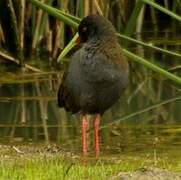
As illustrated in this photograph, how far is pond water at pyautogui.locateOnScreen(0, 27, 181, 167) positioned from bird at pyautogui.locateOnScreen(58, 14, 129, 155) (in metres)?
0.41

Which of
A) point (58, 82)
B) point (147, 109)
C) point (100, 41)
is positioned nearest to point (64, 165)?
point (100, 41)

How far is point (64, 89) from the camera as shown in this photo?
21.4 feet

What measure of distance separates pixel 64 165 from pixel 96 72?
1087mm

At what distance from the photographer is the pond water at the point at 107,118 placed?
6.65 meters

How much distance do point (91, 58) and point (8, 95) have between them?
3.22 m

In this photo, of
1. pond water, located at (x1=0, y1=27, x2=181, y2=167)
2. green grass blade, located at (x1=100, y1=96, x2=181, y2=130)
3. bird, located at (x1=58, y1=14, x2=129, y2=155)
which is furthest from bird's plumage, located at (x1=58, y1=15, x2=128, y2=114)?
green grass blade, located at (x1=100, y1=96, x2=181, y2=130)

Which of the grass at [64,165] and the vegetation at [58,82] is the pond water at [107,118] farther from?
the grass at [64,165]

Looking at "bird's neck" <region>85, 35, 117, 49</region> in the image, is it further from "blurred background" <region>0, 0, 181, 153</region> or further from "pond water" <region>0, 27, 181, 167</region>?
"pond water" <region>0, 27, 181, 167</region>

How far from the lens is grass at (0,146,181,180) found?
4906 mm

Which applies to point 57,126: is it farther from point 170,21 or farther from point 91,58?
point 170,21

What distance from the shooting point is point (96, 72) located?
6133 mm

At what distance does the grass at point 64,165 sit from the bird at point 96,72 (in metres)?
0.40

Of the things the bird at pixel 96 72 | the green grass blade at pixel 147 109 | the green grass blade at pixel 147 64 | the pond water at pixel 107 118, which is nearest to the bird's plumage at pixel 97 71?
the bird at pixel 96 72

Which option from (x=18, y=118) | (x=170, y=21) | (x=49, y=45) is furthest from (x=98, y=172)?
(x=170, y=21)
